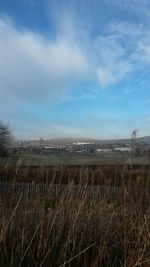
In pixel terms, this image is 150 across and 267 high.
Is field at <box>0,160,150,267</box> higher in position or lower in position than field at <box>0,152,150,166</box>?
lower

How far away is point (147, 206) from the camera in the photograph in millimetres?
5941

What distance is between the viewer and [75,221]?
538cm

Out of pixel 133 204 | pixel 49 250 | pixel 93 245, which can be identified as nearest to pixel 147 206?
pixel 133 204

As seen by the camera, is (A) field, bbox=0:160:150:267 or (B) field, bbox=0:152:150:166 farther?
(B) field, bbox=0:152:150:166

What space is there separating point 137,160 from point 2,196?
169 centimetres

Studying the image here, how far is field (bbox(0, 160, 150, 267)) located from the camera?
5.27 metres

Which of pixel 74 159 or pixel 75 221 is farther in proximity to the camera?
pixel 74 159

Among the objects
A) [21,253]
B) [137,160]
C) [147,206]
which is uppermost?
[137,160]

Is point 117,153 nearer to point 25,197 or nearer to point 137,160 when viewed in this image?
point 137,160

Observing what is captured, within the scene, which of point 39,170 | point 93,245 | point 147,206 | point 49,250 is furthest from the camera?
point 39,170

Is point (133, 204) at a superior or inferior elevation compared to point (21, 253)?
superior

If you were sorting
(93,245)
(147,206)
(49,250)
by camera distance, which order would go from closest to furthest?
(49,250) → (93,245) → (147,206)

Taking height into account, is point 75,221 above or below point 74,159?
below

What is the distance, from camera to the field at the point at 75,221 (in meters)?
5.27
